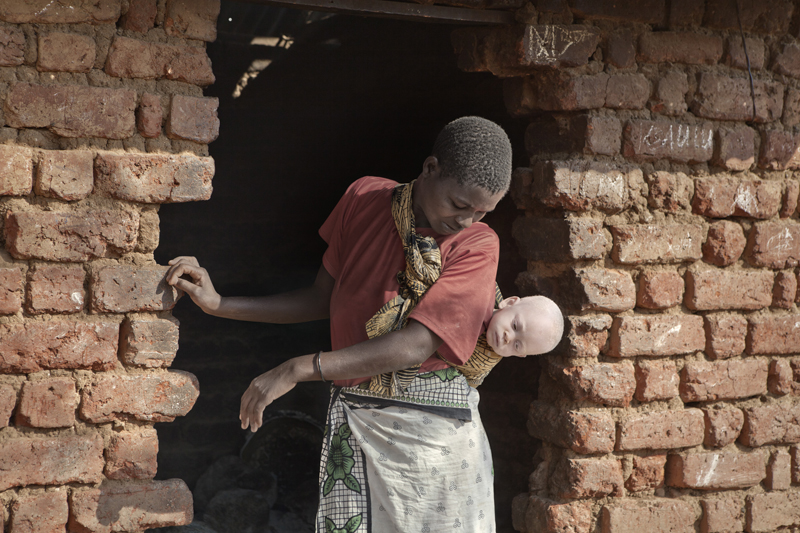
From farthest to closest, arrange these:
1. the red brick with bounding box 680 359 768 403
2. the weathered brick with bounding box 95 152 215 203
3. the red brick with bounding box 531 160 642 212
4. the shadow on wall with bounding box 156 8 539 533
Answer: the shadow on wall with bounding box 156 8 539 533 → the red brick with bounding box 680 359 768 403 → the red brick with bounding box 531 160 642 212 → the weathered brick with bounding box 95 152 215 203

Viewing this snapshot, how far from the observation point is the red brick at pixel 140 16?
71.9 inches

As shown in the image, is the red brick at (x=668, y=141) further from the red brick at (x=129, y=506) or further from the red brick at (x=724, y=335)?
the red brick at (x=129, y=506)

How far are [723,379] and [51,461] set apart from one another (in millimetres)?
2136

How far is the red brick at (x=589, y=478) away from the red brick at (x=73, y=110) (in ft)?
5.64

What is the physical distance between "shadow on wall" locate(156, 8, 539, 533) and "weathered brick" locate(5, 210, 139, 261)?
6.28 feet

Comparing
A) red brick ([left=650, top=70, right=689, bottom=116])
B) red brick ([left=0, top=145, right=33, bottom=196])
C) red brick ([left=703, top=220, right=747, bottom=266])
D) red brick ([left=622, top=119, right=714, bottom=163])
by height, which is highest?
red brick ([left=650, top=70, right=689, bottom=116])

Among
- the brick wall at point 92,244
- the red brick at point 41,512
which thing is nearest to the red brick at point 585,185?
the brick wall at point 92,244

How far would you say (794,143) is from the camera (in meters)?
2.45

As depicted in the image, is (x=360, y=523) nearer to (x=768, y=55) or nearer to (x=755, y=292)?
(x=755, y=292)

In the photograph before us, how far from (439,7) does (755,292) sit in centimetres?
148

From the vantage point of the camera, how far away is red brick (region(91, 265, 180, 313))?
1.81 metres

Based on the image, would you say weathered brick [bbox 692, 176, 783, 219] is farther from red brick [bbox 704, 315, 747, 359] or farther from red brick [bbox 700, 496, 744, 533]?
red brick [bbox 700, 496, 744, 533]

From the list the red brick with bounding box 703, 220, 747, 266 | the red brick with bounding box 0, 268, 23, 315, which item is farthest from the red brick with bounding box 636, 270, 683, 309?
the red brick with bounding box 0, 268, 23, 315

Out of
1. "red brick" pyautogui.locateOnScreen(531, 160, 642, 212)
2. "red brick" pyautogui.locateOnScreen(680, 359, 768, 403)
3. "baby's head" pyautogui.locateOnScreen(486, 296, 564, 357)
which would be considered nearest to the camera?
"baby's head" pyautogui.locateOnScreen(486, 296, 564, 357)
